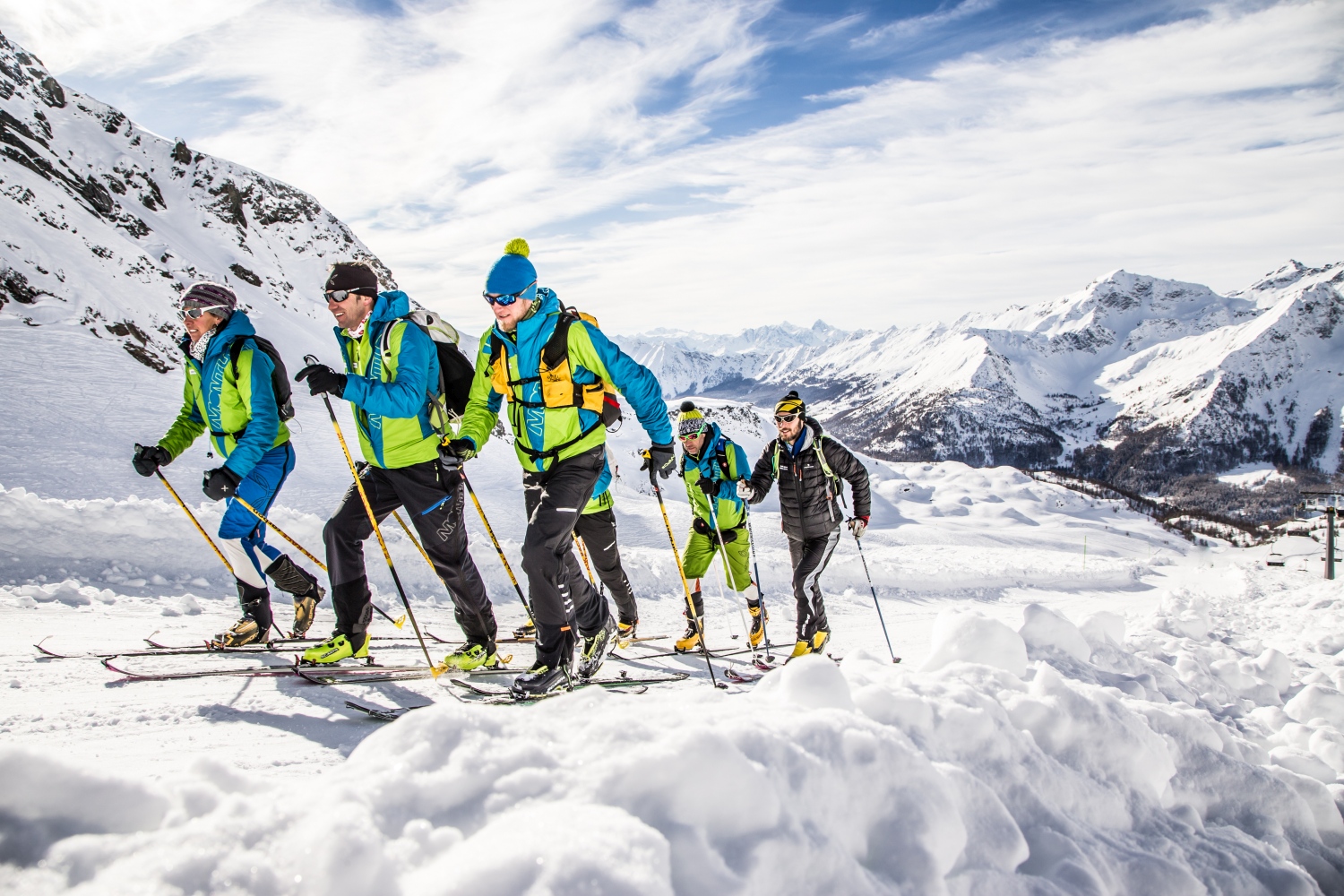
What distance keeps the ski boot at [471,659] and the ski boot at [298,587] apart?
4.46 ft

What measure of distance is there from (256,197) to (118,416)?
45.5m

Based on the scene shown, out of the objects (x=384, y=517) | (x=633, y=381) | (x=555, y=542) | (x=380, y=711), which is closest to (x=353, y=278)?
(x=384, y=517)

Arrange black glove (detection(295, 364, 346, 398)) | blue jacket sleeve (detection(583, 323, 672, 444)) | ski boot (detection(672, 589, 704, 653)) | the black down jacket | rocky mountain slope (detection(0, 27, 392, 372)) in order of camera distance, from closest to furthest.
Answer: black glove (detection(295, 364, 346, 398)) → blue jacket sleeve (detection(583, 323, 672, 444)) → the black down jacket → ski boot (detection(672, 589, 704, 653)) → rocky mountain slope (detection(0, 27, 392, 372))

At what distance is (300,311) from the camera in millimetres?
41375

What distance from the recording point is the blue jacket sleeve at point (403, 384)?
171 inches

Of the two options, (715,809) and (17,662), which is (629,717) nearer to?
(715,809)

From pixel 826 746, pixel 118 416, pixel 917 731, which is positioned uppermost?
pixel 118 416

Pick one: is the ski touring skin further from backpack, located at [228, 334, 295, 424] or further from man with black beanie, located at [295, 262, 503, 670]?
backpack, located at [228, 334, 295, 424]

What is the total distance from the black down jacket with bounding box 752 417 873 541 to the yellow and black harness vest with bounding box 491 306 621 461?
2490mm

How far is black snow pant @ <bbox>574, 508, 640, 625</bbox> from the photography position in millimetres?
6086

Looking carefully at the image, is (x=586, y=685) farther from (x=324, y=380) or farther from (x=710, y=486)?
(x=710, y=486)

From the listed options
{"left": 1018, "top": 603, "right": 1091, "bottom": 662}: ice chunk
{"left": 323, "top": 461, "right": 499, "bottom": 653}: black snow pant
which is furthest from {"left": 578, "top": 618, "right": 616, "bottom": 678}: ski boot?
{"left": 1018, "top": 603, "right": 1091, "bottom": 662}: ice chunk

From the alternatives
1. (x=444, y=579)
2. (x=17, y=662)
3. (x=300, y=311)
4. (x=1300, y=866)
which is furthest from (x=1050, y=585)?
(x=300, y=311)

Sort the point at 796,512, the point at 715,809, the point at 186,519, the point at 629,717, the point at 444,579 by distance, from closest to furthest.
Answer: the point at 715,809 < the point at 629,717 < the point at 444,579 < the point at 796,512 < the point at 186,519
